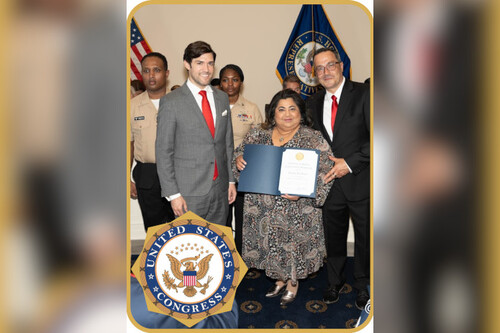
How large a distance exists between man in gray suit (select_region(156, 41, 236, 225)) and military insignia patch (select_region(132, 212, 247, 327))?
0.39 meters

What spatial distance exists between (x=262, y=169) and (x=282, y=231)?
1.54 feet

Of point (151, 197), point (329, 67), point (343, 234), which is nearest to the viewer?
point (329, 67)

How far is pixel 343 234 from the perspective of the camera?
259 centimetres

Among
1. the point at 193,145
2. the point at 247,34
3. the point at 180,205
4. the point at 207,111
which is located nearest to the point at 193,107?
the point at 207,111

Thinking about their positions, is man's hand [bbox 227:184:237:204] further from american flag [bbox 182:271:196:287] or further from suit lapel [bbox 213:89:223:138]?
american flag [bbox 182:271:196:287]

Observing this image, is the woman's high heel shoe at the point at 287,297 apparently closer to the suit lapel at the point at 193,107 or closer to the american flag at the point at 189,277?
the american flag at the point at 189,277

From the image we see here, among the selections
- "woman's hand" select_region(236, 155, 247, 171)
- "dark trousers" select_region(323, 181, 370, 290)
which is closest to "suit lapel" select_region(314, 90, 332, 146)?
"dark trousers" select_region(323, 181, 370, 290)

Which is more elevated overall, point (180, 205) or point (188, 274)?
point (180, 205)

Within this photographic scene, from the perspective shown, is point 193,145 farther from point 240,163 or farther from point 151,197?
point 151,197

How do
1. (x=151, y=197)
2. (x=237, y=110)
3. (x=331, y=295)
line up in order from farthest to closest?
(x=237, y=110) → (x=151, y=197) → (x=331, y=295)

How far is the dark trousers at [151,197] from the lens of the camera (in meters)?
2.84

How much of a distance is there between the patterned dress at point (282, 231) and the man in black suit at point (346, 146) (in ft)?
0.47

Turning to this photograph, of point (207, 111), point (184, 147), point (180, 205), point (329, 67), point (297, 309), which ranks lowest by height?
point (297, 309)

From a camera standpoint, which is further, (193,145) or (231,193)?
(231,193)
